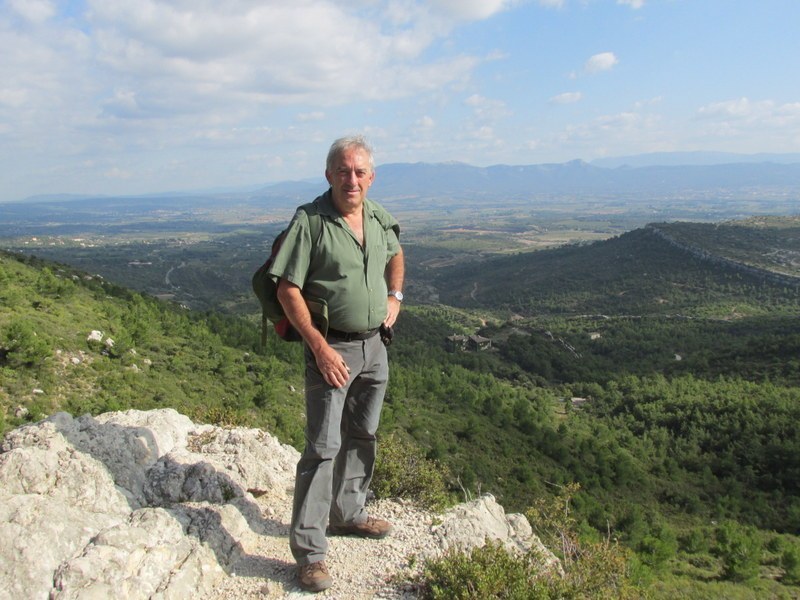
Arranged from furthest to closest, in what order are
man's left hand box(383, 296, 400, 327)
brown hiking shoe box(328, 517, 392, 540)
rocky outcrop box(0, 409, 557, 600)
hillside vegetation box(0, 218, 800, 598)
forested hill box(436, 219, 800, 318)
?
1. forested hill box(436, 219, 800, 318)
2. hillside vegetation box(0, 218, 800, 598)
3. brown hiking shoe box(328, 517, 392, 540)
4. man's left hand box(383, 296, 400, 327)
5. rocky outcrop box(0, 409, 557, 600)

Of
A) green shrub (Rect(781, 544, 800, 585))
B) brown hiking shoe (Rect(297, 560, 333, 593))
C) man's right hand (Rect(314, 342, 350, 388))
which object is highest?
man's right hand (Rect(314, 342, 350, 388))

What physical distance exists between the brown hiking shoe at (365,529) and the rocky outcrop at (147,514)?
15 cm

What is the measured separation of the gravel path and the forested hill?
5033 centimetres

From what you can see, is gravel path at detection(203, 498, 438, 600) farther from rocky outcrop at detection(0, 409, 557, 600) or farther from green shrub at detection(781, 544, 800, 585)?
green shrub at detection(781, 544, 800, 585)

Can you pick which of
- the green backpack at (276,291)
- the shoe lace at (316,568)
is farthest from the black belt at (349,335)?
the shoe lace at (316,568)

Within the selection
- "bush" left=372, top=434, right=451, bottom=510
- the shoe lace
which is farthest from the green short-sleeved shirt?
"bush" left=372, top=434, right=451, bottom=510

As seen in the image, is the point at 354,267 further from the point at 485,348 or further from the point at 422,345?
the point at 485,348

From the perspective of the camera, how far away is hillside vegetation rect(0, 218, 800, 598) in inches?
440

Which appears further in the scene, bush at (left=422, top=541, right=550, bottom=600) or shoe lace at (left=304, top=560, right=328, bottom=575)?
shoe lace at (left=304, top=560, right=328, bottom=575)

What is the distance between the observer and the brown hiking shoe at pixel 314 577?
3.48 metres

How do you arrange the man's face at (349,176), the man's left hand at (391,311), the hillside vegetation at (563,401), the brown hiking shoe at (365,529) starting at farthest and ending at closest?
1. the hillside vegetation at (563,401)
2. the brown hiking shoe at (365,529)
3. the man's left hand at (391,311)
4. the man's face at (349,176)

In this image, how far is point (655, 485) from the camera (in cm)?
1909

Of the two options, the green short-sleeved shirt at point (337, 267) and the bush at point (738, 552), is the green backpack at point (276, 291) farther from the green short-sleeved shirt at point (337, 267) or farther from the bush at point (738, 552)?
the bush at point (738, 552)

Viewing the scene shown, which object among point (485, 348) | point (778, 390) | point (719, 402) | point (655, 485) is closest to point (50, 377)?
point (655, 485)
